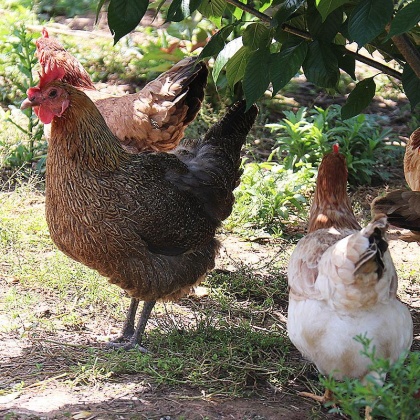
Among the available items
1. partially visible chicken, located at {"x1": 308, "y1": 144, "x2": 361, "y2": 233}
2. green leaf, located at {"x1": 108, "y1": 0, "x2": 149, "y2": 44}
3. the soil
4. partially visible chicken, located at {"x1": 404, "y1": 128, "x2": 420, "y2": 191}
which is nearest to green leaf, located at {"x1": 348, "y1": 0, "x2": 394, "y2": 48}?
green leaf, located at {"x1": 108, "y1": 0, "x2": 149, "y2": 44}

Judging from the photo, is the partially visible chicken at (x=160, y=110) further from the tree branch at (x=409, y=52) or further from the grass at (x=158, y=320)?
the tree branch at (x=409, y=52)

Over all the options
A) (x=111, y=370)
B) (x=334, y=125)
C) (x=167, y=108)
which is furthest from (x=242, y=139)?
(x=334, y=125)

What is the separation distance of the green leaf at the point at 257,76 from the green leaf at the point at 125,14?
76 centimetres

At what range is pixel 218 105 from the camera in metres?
9.00

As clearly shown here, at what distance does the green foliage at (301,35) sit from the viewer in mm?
3025

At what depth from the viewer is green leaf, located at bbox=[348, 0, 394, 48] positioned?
9.83 feet

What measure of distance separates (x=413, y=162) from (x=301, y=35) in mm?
2623

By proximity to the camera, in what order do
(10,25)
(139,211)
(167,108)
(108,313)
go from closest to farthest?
1. (139,211)
2. (108,313)
3. (167,108)
4. (10,25)

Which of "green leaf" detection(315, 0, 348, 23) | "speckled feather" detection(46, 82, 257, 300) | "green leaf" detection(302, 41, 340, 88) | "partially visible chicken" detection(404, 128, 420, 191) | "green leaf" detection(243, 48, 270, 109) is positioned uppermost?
"green leaf" detection(315, 0, 348, 23)

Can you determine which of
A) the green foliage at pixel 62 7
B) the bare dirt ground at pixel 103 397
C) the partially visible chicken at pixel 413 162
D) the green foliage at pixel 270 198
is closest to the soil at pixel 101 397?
the bare dirt ground at pixel 103 397

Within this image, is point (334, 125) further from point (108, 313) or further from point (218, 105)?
point (108, 313)

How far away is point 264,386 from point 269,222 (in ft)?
9.63

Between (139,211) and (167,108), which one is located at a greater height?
(167,108)

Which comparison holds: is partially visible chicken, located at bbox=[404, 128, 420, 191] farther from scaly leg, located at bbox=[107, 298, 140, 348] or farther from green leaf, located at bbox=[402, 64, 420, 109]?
scaly leg, located at bbox=[107, 298, 140, 348]
